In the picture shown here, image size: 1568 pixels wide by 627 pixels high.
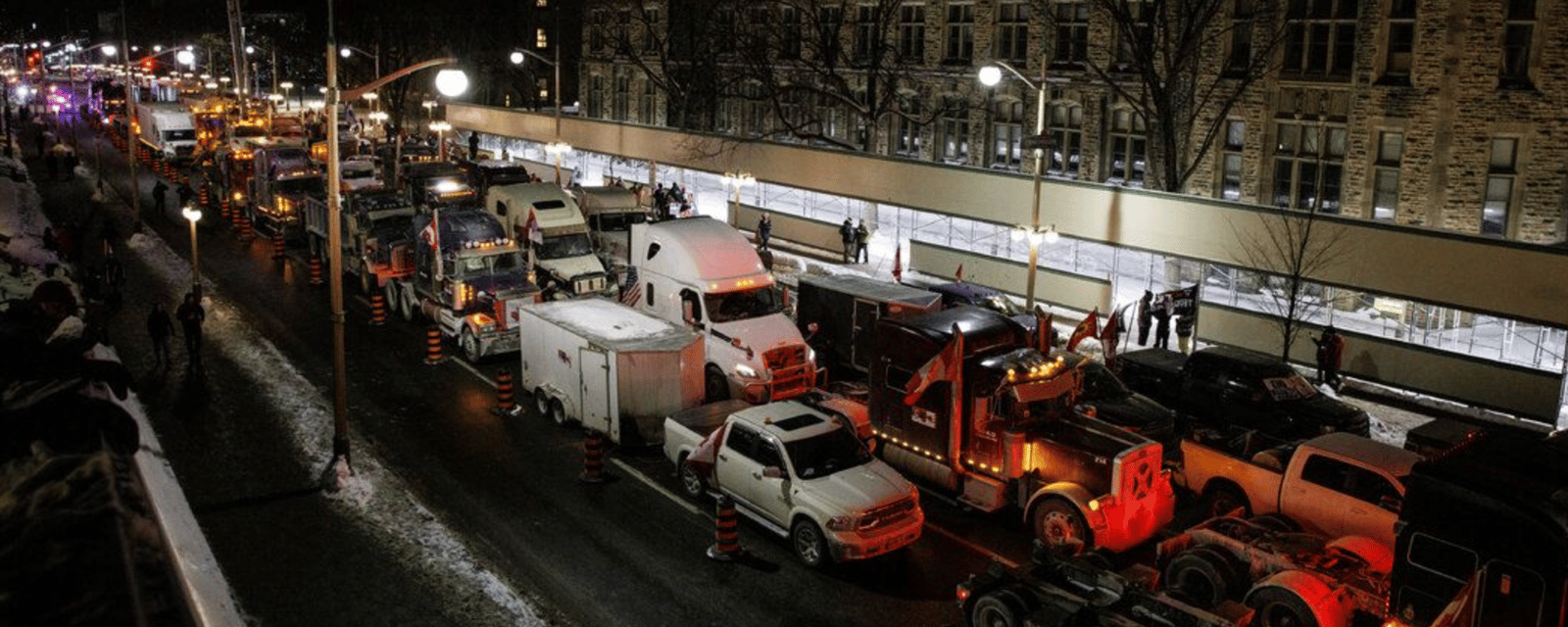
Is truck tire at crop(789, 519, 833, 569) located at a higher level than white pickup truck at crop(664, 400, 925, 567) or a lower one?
lower

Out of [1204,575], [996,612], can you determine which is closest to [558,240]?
[996,612]

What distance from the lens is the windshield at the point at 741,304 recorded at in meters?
24.0

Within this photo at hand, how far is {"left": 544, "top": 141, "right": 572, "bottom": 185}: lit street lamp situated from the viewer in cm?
5145

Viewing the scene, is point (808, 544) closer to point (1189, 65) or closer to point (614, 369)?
point (614, 369)

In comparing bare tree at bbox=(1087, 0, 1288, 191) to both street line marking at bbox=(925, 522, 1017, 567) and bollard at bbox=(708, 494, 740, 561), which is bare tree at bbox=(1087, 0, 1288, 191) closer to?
street line marking at bbox=(925, 522, 1017, 567)

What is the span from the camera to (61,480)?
11.6ft

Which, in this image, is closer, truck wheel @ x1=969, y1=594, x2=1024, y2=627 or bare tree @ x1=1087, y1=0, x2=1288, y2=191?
truck wheel @ x1=969, y1=594, x2=1024, y2=627

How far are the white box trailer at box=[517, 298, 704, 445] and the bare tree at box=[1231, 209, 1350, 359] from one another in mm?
13959

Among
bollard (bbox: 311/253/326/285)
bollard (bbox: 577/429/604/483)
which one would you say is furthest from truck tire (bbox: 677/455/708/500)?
bollard (bbox: 311/253/326/285)

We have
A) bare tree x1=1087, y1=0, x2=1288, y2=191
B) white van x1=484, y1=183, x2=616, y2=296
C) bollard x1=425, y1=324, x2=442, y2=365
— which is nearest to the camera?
bollard x1=425, y1=324, x2=442, y2=365

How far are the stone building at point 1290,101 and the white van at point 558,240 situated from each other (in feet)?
39.9

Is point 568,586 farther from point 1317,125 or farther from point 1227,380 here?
point 1317,125

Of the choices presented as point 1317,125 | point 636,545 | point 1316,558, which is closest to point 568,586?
point 636,545

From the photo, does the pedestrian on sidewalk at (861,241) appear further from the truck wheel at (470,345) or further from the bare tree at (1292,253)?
the truck wheel at (470,345)
